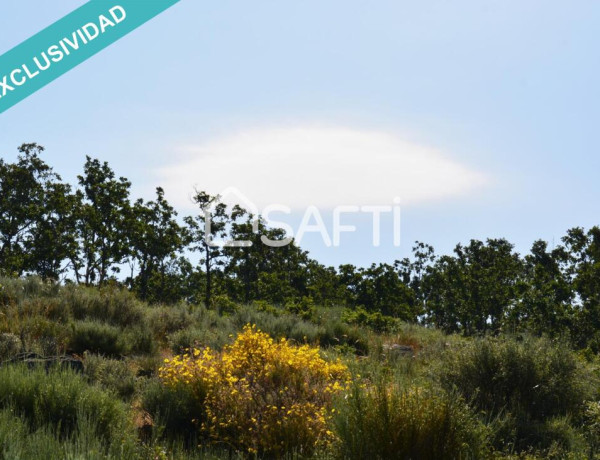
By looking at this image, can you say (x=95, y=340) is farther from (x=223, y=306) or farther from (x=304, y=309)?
(x=223, y=306)

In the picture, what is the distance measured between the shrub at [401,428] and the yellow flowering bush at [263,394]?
→ 620mm

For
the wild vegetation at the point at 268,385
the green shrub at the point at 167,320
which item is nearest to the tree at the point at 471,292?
the wild vegetation at the point at 268,385

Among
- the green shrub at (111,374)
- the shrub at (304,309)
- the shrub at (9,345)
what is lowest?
the green shrub at (111,374)

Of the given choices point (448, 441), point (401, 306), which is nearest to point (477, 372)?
point (448, 441)

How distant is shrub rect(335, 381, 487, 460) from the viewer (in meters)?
5.21

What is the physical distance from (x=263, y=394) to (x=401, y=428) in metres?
2.42

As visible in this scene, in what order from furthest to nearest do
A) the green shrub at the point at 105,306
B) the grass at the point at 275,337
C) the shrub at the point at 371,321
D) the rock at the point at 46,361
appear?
the shrub at the point at 371,321
the green shrub at the point at 105,306
the rock at the point at 46,361
the grass at the point at 275,337

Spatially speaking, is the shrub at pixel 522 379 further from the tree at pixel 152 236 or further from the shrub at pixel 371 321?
the tree at pixel 152 236

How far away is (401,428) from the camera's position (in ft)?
17.2

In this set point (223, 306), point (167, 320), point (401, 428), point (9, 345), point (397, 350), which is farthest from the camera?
point (223, 306)

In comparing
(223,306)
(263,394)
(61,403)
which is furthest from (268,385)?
(223,306)

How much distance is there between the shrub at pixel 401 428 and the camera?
521 cm

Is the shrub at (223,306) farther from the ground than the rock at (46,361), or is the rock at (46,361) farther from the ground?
the shrub at (223,306)

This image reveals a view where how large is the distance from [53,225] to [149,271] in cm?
727
